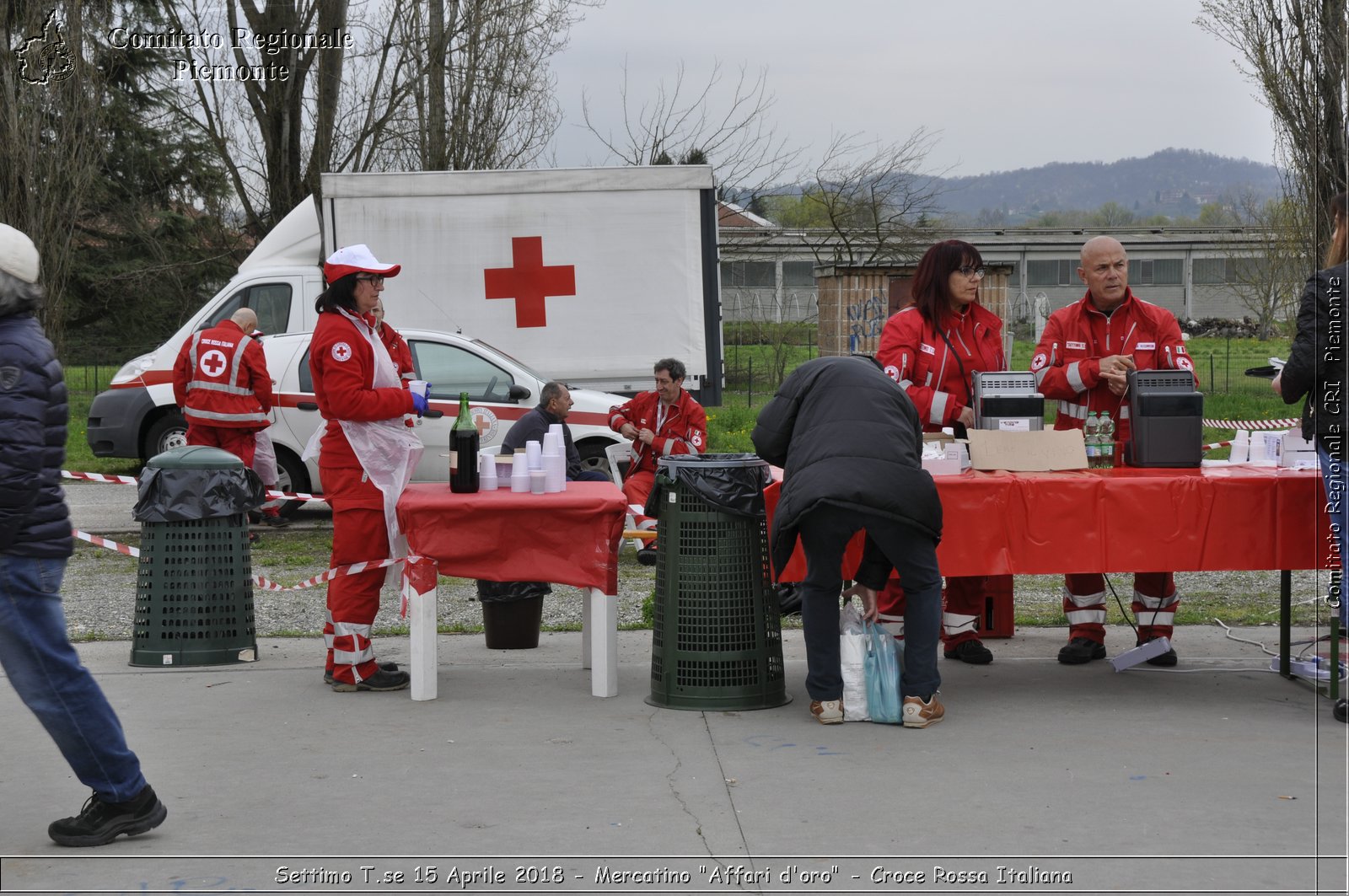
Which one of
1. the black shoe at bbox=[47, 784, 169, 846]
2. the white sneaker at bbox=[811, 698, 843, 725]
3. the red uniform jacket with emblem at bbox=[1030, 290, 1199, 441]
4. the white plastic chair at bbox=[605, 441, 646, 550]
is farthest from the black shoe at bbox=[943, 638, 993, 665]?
the white plastic chair at bbox=[605, 441, 646, 550]

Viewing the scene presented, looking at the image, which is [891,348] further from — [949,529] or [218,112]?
[218,112]

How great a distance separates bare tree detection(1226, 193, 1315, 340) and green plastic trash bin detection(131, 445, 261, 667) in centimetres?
1434

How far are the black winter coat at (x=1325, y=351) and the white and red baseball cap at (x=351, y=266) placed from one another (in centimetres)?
391

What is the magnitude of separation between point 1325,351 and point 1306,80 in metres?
12.1

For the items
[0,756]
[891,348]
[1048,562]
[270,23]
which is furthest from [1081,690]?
[270,23]

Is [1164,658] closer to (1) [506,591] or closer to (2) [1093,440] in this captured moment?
(2) [1093,440]

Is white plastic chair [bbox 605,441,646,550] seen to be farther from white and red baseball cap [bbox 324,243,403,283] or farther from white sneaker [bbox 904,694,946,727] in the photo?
white sneaker [bbox 904,694,946,727]

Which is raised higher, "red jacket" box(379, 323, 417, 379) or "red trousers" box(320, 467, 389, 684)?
"red jacket" box(379, 323, 417, 379)

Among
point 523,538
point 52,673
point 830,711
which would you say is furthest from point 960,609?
point 52,673

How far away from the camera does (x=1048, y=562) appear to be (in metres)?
5.88

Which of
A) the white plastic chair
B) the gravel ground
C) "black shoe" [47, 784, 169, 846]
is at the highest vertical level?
the white plastic chair

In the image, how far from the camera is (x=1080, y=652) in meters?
6.83

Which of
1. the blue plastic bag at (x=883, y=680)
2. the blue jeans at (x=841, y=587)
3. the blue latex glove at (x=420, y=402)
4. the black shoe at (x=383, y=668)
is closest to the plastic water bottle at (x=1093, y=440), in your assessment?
the blue jeans at (x=841, y=587)

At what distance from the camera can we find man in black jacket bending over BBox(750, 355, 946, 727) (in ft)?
17.7
